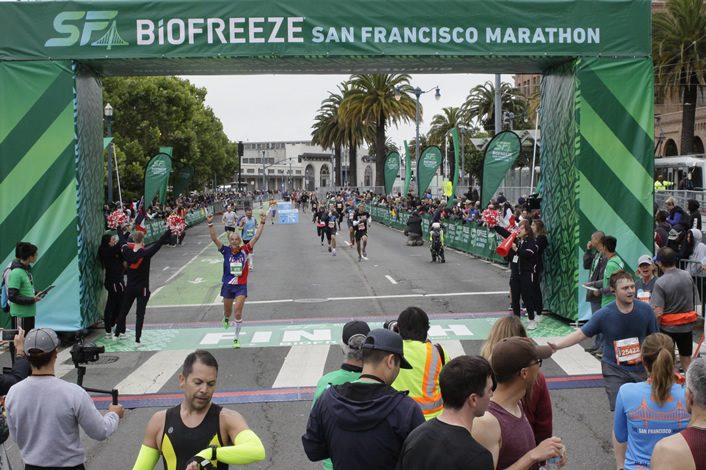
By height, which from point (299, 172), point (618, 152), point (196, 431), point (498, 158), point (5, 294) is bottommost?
point (299, 172)

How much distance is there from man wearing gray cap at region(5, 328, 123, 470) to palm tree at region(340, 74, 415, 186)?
172 ft

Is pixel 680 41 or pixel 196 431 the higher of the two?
pixel 680 41

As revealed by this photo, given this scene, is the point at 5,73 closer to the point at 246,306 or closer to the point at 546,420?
the point at 246,306

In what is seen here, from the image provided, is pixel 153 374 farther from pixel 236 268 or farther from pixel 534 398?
pixel 534 398

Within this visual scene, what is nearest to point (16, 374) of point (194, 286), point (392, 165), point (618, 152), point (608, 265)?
point (608, 265)

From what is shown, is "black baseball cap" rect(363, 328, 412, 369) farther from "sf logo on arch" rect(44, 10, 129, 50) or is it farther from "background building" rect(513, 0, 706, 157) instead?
"background building" rect(513, 0, 706, 157)

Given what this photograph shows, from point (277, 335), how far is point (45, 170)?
4.85 meters

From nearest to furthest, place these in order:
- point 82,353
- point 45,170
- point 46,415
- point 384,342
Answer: point 384,342
point 46,415
point 82,353
point 45,170

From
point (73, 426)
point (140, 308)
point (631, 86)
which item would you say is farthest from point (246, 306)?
point (73, 426)

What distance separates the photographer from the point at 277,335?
1388 cm

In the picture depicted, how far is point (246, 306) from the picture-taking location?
17.4 metres

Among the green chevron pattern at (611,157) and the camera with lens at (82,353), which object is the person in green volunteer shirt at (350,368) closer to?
the camera with lens at (82,353)

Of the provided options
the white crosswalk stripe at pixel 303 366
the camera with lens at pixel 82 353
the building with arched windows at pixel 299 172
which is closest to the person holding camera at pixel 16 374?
the camera with lens at pixel 82 353

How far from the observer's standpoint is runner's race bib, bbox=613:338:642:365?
6883 millimetres
